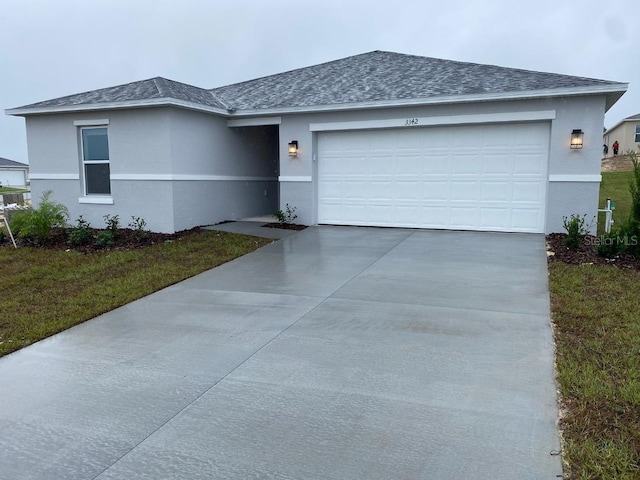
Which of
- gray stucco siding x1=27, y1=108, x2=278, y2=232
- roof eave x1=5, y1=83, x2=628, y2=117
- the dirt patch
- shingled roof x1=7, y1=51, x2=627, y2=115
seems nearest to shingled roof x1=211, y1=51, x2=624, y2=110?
shingled roof x1=7, y1=51, x2=627, y2=115

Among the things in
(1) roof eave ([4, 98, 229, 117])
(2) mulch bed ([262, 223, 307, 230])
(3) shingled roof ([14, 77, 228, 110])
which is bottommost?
(2) mulch bed ([262, 223, 307, 230])

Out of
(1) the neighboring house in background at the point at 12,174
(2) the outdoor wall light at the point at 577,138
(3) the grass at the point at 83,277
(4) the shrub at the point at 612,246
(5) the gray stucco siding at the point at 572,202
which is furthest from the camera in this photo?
(1) the neighboring house in background at the point at 12,174

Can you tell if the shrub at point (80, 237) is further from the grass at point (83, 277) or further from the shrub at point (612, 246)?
the shrub at point (612, 246)

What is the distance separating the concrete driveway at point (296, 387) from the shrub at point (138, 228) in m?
4.37

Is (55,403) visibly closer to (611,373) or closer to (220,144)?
(611,373)

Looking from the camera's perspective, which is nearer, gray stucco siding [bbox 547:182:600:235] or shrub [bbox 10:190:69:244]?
gray stucco siding [bbox 547:182:600:235]

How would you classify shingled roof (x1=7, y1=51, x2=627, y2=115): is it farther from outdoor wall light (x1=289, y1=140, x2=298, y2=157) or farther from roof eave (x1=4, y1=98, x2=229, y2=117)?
outdoor wall light (x1=289, y1=140, x2=298, y2=157)

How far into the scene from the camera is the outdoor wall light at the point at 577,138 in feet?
33.2

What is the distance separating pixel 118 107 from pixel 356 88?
19.2 ft

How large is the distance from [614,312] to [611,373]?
1904 millimetres

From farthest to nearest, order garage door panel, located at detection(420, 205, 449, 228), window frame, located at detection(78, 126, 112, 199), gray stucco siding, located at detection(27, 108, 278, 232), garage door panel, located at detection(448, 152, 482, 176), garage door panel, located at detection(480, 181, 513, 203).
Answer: window frame, located at detection(78, 126, 112, 199), garage door panel, located at detection(420, 205, 449, 228), gray stucco siding, located at detection(27, 108, 278, 232), garage door panel, located at detection(448, 152, 482, 176), garage door panel, located at detection(480, 181, 513, 203)

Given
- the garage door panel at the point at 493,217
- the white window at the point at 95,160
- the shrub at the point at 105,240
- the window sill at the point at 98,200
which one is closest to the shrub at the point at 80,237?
the shrub at the point at 105,240

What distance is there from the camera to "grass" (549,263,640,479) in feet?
9.32

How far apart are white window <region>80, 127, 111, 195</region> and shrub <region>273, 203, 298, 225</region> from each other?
430 cm
